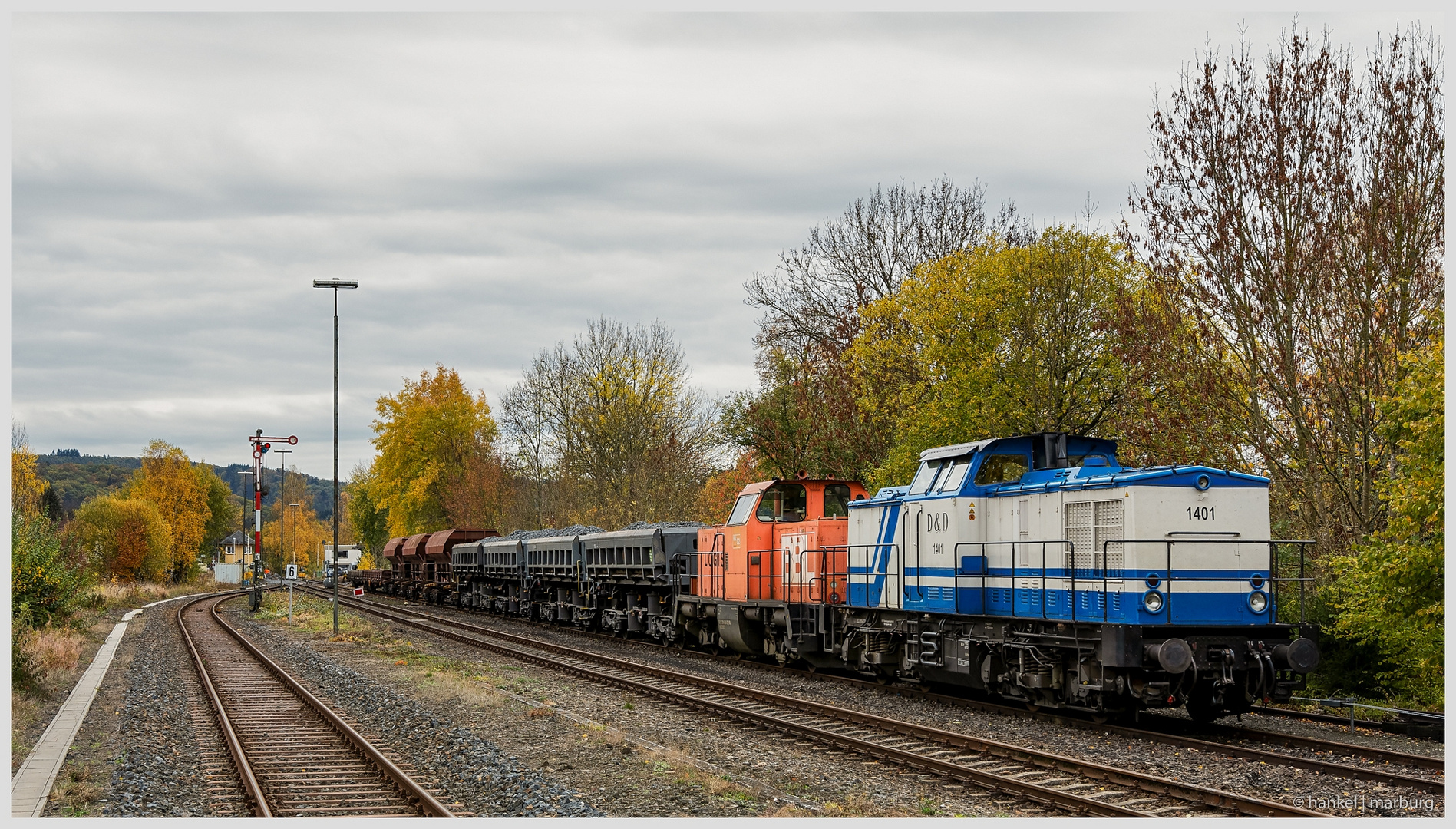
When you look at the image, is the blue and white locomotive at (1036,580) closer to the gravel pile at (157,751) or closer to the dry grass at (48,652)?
the gravel pile at (157,751)

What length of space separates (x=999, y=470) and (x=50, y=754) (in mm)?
11859

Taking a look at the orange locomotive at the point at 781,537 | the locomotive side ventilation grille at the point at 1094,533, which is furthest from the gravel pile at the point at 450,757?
the orange locomotive at the point at 781,537

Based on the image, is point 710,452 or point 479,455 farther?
point 479,455

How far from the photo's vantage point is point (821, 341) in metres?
37.9

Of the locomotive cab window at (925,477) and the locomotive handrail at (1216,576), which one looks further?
the locomotive cab window at (925,477)

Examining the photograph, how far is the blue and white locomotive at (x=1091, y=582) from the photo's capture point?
41.0ft

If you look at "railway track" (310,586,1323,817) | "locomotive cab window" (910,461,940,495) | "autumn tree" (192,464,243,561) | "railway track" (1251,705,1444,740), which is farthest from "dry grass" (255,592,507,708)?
"autumn tree" (192,464,243,561)

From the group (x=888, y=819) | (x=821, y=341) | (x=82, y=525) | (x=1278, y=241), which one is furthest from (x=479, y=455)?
(x=888, y=819)

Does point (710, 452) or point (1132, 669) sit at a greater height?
point (710, 452)

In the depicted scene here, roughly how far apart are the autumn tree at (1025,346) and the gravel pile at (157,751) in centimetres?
1722

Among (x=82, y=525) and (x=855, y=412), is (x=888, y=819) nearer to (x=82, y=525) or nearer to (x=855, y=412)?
(x=855, y=412)

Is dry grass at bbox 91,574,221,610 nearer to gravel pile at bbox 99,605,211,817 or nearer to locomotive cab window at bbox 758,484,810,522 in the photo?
gravel pile at bbox 99,605,211,817

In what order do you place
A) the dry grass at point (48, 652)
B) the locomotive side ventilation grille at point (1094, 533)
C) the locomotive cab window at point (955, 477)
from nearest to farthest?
the locomotive side ventilation grille at point (1094, 533) < the locomotive cab window at point (955, 477) < the dry grass at point (48, 652)

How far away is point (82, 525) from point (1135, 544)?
67594mm
